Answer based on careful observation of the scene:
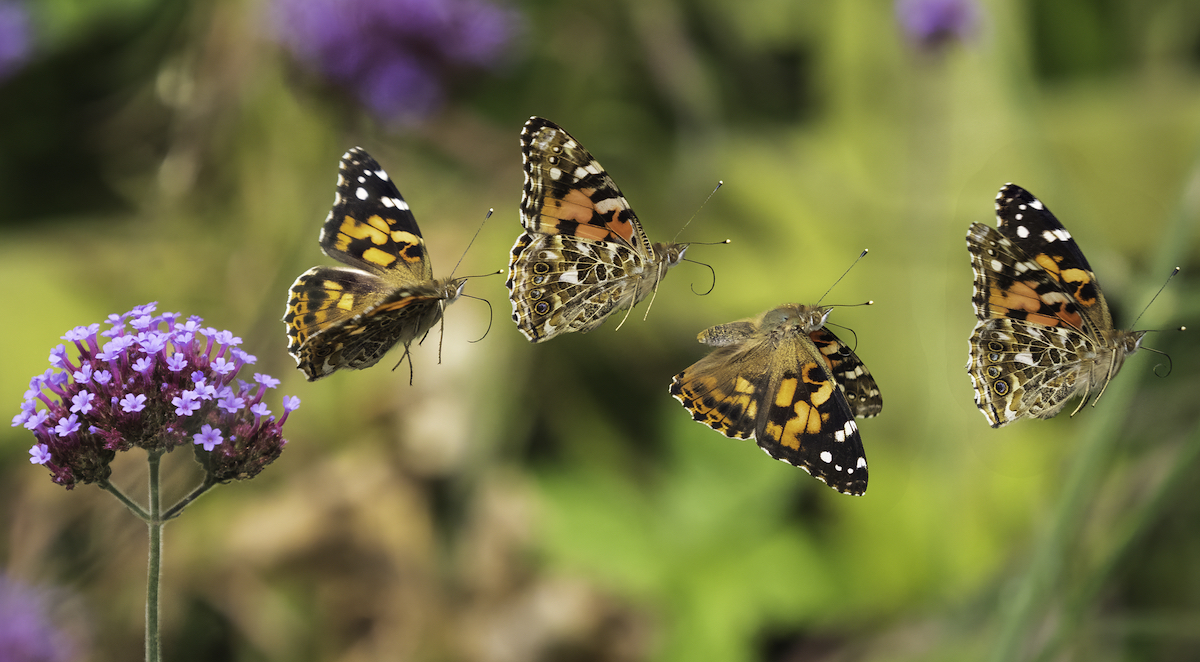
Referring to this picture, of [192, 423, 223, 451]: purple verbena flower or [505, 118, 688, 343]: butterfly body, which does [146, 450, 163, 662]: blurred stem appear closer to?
[192, 423, 223, 451]: purple verbena flower

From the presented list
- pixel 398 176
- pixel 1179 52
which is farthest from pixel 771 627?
pixel 1179 52

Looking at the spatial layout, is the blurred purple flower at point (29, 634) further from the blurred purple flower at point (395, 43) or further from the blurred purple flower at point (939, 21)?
the blurred purple flower at point (939, 21)

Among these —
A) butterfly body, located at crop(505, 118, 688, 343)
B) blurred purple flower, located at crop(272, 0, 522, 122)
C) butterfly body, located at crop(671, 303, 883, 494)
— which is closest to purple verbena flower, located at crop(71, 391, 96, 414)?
butterfly body, located at crop(505, 118, 688, 343)

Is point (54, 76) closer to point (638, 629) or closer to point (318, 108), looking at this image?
point (318, 108)

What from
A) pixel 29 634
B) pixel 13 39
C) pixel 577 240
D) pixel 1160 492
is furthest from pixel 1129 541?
pixel 13 39

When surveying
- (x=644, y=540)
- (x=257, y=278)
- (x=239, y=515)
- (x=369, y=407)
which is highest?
(x=257, y=278)

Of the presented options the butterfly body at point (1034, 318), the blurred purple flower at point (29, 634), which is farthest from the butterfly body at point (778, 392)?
the blurred purple flower at point (29, 634)
